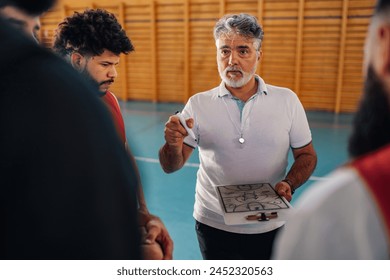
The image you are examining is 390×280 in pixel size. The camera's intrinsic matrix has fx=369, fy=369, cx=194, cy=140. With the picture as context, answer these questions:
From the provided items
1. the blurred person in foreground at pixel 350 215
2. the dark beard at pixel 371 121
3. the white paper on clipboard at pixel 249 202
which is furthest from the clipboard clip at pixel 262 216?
the blurred person in foreground at pixel 350 215

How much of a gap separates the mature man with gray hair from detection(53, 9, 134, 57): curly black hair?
0.56 metres

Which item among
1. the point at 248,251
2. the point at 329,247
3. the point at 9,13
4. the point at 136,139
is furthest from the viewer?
the point at 136,139

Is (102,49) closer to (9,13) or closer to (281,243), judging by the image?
(9,13)

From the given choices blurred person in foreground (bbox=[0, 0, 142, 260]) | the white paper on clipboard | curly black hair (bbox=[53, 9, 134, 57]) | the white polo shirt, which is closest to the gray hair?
the white polo shirt

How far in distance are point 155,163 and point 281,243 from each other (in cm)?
494

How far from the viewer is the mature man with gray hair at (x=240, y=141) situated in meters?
1.97

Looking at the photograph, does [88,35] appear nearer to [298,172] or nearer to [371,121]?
[298,172]

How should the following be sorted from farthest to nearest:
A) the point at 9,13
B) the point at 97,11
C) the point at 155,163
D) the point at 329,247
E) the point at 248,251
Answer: the point at 155,163
the point at 97,11
the point at 248,251
the point at 9,13
the point at 329,247

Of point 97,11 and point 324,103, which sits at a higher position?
point 97,11

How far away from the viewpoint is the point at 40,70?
510 mm

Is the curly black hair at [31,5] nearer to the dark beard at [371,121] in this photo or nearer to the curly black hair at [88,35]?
the dark beard at [371,121]

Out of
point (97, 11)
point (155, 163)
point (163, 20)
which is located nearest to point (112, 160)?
point (97, 11)

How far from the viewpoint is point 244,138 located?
1991 millimetres

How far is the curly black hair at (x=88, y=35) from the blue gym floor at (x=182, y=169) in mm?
589
